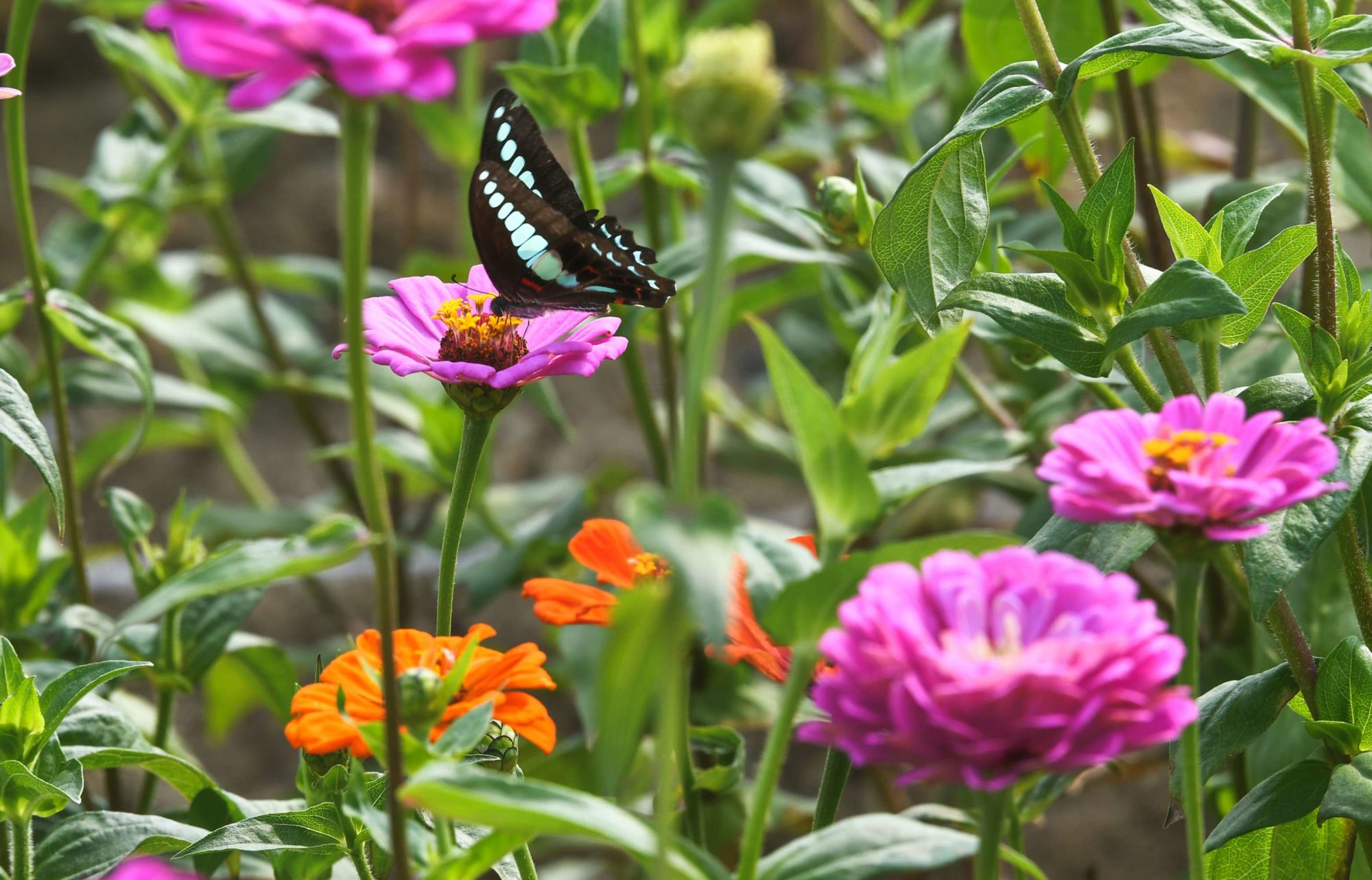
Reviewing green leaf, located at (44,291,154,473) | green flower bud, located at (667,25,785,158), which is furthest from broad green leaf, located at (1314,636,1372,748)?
green leaf, located at (44,291,154,473)

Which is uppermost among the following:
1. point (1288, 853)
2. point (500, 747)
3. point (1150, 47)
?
point (1150, 47)

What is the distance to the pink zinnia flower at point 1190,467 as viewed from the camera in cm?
33

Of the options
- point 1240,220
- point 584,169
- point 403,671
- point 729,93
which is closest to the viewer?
point 729,93

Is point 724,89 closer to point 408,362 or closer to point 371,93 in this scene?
point 371,93

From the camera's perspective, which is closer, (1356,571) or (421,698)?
(421,698)

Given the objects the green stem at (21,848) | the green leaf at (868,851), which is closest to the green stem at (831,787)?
the green leaf at (868,851)

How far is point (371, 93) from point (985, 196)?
29cm

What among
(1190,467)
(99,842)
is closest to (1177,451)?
(1190,467)

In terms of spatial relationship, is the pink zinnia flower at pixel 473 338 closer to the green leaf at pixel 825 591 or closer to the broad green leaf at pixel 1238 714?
the green leaf at pixel 825 591

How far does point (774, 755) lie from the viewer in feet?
1.12

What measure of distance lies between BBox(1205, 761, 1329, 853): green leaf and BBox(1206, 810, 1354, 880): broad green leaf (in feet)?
0.16

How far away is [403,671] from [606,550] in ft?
0.43

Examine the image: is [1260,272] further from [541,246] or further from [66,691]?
[66,691]

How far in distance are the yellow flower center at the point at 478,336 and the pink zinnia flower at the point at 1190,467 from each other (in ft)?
0.78
